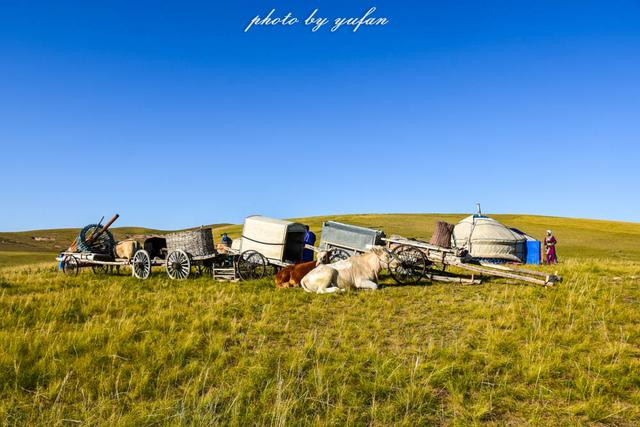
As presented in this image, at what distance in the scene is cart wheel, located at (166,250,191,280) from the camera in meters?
15.6

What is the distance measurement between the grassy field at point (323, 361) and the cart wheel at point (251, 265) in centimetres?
464

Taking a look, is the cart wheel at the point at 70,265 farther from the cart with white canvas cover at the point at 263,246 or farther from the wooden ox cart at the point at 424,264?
the wooden ox cart at the point at 424,264

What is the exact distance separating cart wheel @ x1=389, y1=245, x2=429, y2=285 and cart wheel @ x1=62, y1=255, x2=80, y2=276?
44.7ft

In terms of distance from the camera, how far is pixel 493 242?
96.4ft

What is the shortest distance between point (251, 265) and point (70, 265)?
910 cm

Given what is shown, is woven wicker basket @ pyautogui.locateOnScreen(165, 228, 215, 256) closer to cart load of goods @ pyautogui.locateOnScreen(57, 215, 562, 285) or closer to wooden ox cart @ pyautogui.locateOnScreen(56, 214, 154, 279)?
cart load of goods @ pyautogui.locateOnScreen(57, 215, 562, 285)

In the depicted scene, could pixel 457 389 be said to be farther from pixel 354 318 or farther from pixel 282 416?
pixel 354 318

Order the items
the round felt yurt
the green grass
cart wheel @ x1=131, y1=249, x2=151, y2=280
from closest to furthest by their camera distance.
→ cart wheel @ x1=131, y1=249, x2=151, y2=280
the round felt yurt
the green grass

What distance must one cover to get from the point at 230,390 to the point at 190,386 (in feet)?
1.87

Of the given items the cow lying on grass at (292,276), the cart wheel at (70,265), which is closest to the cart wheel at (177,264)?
the cow lying on grass at (292,276)

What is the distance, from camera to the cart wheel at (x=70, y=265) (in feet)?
59.1

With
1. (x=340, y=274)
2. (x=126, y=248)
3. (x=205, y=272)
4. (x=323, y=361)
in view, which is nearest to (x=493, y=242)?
(x=340, y=274)

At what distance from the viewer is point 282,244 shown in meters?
16.3

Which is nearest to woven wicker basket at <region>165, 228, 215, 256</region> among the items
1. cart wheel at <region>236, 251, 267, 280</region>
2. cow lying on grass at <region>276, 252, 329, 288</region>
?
cart wheel at <region>236, 251, 267, 280</region>
